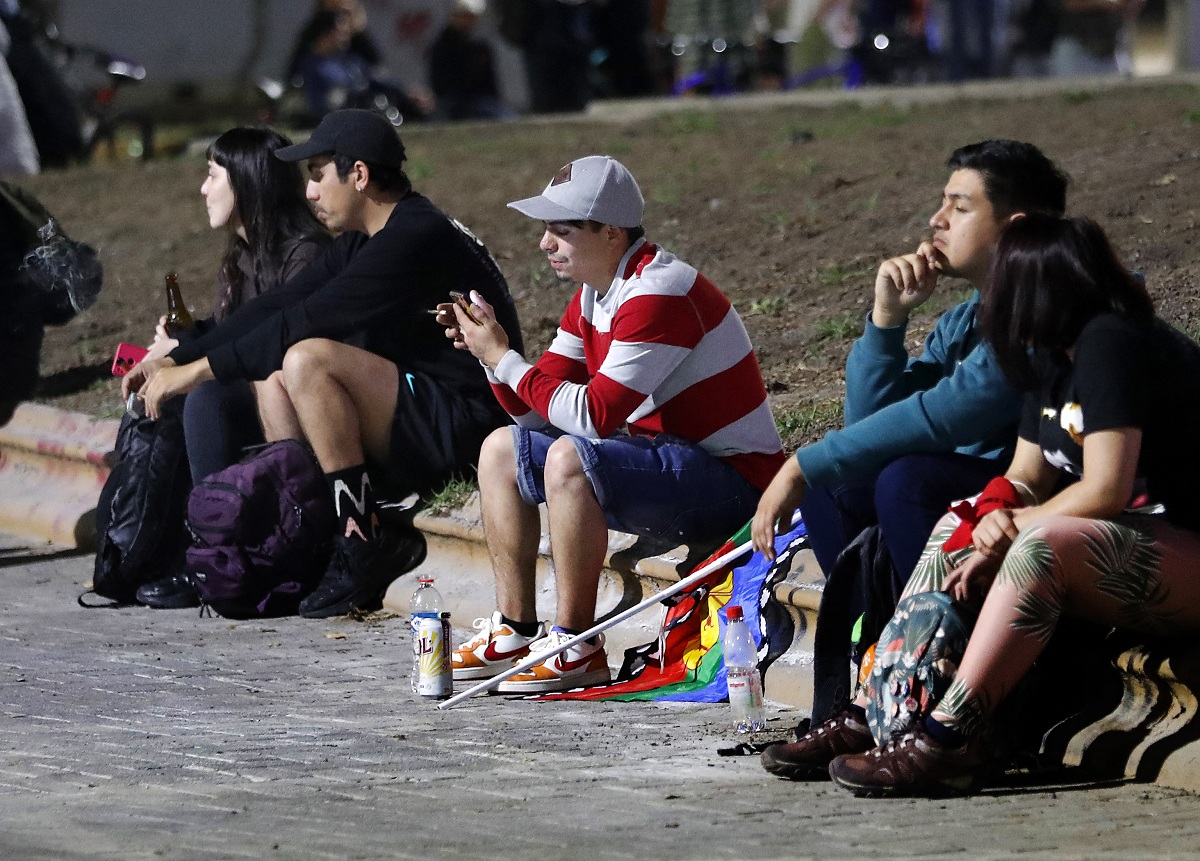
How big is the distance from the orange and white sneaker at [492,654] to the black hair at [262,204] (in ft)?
6.46

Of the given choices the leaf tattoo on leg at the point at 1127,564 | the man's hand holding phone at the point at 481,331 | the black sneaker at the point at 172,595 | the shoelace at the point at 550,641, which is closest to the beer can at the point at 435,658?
the shoelace at the point at 550,641

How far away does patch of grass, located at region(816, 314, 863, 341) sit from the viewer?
859 centimetres

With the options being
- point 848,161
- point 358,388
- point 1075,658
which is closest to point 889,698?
point 1075,658

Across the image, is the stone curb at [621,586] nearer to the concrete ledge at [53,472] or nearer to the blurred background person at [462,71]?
the concrete ledge at [53,472]

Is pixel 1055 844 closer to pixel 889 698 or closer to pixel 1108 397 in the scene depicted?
pixel 889 698

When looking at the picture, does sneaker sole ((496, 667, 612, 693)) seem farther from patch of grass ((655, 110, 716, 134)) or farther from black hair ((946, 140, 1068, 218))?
patch of grass ((655, 110, 716, 134))

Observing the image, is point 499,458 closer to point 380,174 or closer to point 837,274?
point 380,174

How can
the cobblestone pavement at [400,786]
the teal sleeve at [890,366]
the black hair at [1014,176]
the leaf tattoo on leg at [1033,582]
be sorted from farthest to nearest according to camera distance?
1. the teal sleeve at [890,366]
2. the black hair at [1014,176]
3. the leaf tattoo on leg at [1033,582]
4. the cobblestone pavement at [400,786]

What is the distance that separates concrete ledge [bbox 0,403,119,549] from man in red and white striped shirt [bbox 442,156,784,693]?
123 inches

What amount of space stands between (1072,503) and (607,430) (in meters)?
1.70

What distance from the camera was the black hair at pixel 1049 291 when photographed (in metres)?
4.68

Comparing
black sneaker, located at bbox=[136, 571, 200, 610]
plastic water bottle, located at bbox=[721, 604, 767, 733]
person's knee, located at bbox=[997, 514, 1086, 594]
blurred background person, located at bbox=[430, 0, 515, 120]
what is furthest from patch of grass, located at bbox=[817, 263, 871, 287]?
blurred background person, located at bbox=[430, 0, 515, 120]

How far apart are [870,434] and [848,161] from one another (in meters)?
7.30

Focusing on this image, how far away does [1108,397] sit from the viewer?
4.55 metres
